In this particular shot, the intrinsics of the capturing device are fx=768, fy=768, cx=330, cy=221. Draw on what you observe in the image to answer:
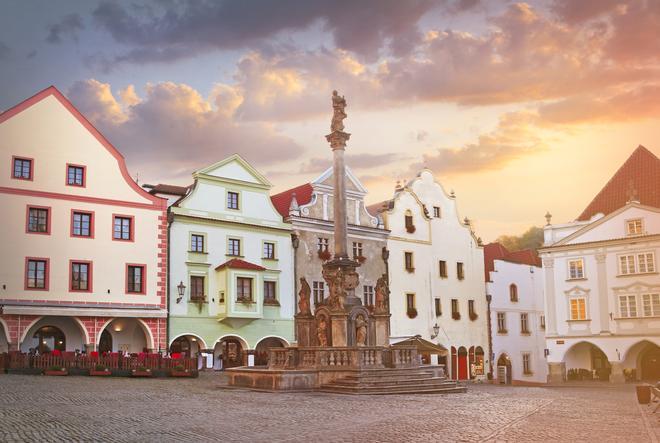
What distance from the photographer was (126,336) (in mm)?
40875

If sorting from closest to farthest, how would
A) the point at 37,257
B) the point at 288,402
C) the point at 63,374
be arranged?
the point at 288,402
the point at 63,374
the point at 37,257

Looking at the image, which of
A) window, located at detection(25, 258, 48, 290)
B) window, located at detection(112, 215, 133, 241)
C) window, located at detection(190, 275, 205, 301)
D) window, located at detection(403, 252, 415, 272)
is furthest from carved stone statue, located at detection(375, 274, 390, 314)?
window, located at detection(403, 252, 415, 272)

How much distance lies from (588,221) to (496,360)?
1293 centimetres

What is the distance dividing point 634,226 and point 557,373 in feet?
36.2

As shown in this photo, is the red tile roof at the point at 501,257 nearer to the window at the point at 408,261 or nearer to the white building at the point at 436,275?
the white building at the point at 436,275

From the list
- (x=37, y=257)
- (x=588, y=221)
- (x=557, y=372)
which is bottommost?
(x=557, y=372)

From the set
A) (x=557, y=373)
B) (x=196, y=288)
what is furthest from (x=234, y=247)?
(x=557, y=373)

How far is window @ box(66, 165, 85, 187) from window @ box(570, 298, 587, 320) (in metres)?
32.5

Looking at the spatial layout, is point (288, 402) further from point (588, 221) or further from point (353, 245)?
point (588, 221)

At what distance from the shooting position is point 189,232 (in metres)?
42.5

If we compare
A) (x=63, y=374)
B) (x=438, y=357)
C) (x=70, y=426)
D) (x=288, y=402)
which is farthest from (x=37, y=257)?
(x=438, y=357)

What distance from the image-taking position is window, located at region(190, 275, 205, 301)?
4197 centimetres

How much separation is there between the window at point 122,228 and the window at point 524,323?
34.1 m

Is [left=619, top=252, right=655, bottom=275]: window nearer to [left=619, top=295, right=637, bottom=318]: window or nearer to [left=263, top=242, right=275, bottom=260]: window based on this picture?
[left=619, top=295, right=637, bottom=318]: window
